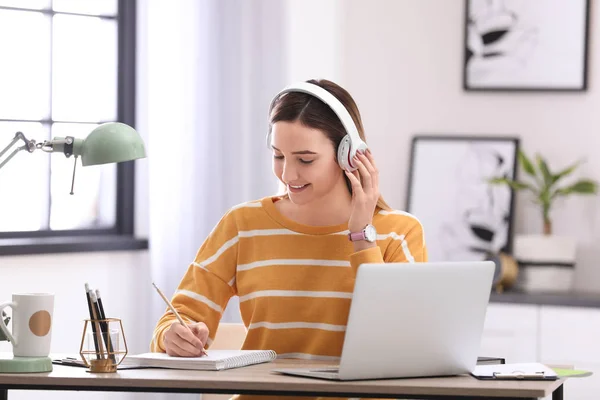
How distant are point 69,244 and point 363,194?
171cm

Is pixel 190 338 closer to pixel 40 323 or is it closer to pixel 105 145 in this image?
pixel 40 323

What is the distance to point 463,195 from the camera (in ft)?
13.8

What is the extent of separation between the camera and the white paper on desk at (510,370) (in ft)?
6.02

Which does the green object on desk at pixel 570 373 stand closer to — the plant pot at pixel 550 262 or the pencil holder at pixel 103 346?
→ the pencil holder at pixel 103 346

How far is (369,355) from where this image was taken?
1.76 m

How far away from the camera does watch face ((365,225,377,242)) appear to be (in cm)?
210

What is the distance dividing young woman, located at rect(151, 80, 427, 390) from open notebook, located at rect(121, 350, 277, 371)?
14 centimetres

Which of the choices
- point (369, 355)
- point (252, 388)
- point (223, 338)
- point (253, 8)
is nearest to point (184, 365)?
point (252, 388)

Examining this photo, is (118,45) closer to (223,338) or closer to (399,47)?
(399,47)

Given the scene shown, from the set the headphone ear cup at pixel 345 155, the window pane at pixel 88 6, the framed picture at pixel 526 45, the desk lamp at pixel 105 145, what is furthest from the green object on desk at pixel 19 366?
the framed picture at pixel 526 45

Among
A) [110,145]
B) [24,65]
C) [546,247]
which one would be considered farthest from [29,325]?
[546,247]

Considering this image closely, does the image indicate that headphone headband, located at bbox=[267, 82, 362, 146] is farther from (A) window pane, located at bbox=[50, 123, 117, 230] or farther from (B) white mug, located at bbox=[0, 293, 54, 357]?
(A) window pane, located at bbox=[50, 123, 117, 230]

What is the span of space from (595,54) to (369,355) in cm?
274

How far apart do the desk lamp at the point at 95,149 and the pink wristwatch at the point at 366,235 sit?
1.51 feet
